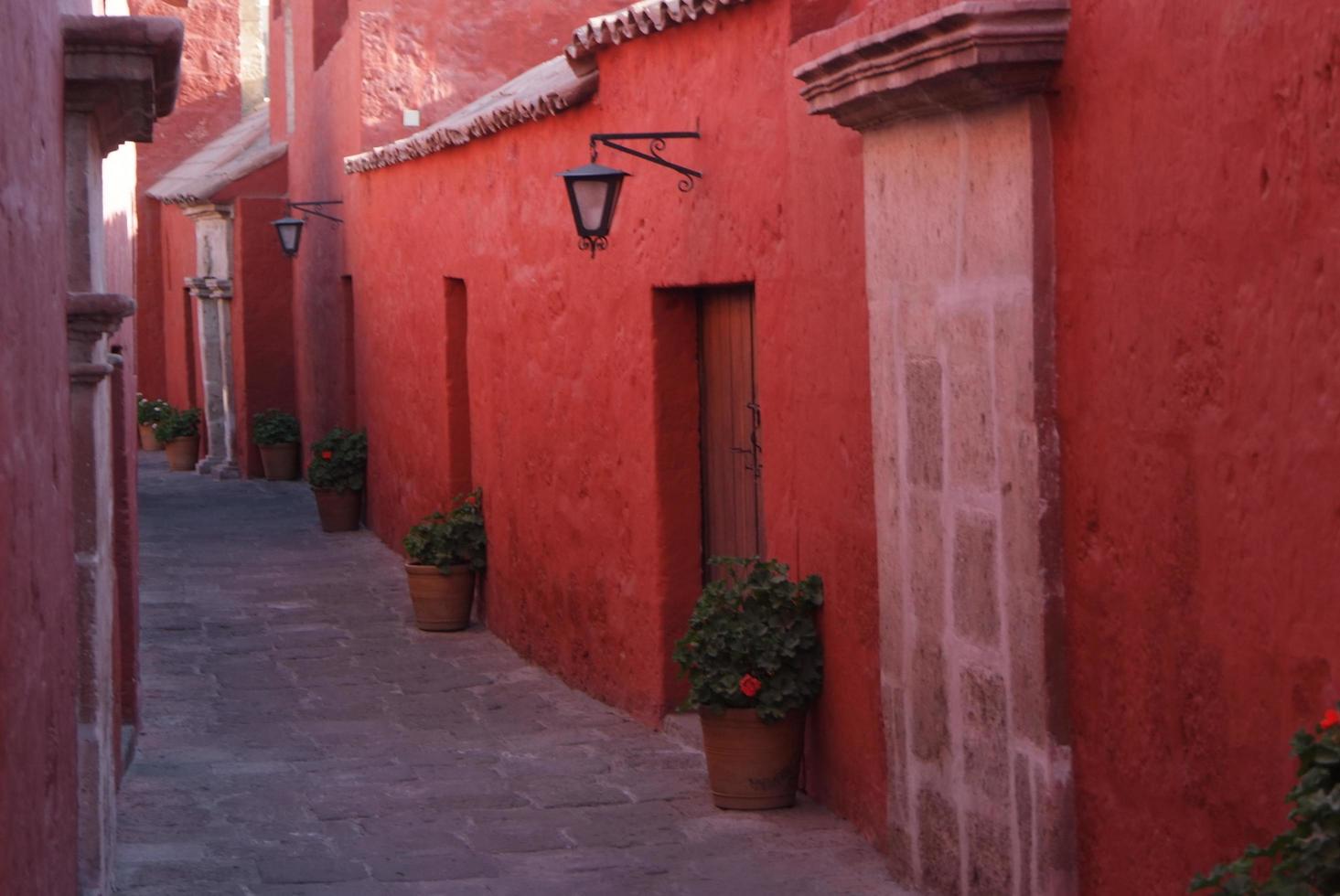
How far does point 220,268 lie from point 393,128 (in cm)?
656

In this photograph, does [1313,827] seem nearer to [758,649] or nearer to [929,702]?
[929,702]

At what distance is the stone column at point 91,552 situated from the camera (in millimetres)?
5812

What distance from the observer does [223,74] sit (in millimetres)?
28438

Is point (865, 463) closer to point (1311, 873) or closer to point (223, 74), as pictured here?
point (1311, 873)

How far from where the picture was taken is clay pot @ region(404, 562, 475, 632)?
12320 millimetres

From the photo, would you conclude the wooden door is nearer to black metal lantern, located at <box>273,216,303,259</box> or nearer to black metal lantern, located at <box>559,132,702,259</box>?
black metal lantern, located at <box>559,132,702,259</box>

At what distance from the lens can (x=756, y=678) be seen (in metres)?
7.12

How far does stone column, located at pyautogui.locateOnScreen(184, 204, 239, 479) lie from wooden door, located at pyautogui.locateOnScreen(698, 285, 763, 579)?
15.1m

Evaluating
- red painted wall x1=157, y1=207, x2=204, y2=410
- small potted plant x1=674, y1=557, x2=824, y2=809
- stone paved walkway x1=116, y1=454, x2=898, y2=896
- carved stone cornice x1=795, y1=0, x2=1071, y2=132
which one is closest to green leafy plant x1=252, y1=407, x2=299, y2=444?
red painted wall x1=157, y1=207, x2=204, y2=410

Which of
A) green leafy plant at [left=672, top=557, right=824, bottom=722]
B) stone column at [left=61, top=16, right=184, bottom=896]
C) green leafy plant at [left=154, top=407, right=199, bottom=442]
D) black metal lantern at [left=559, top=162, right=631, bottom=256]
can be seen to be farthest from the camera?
green leafy plant at [left=154, top=407, right=199, bottom=442]

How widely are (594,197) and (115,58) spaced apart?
10.2ft

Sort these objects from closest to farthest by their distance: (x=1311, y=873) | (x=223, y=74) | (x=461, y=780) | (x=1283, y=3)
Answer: (x=1311, y=873), (x=1283, y=3), (x=461, y=780), (x=223, y=74)

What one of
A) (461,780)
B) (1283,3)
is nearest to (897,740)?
(461,780)

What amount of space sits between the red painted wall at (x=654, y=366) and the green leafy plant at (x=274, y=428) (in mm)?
7938
